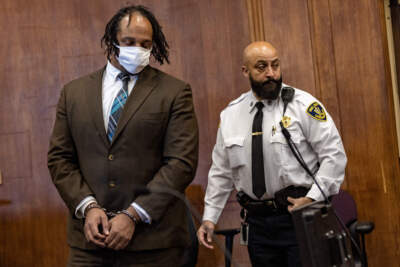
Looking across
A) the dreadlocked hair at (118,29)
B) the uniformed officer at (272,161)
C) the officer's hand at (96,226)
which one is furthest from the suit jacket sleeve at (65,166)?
the uniformed officer at (272,161)

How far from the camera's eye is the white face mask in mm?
2557

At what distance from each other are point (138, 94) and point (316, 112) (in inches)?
35.2

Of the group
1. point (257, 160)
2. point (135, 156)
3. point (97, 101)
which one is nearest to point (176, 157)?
point (135, 156)

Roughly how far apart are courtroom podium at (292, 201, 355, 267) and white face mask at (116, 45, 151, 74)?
50.0 inches

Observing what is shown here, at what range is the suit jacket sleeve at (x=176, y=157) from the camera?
2381 mm

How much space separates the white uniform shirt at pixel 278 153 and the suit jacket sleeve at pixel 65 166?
0.78m

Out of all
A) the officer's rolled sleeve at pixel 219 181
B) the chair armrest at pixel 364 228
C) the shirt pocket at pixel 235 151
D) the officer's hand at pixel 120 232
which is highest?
the shirt pocket at pixel 235 151

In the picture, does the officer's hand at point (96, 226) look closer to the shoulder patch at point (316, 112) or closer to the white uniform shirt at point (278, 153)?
the white uniform shirt at point (278, 153)

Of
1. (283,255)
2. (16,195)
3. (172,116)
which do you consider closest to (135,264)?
(172,116)

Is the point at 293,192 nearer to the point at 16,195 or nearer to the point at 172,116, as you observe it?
the point at 172,116

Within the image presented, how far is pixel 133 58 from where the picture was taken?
2553mm

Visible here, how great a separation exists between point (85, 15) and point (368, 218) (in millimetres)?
2594

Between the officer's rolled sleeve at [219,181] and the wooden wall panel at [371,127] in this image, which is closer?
the officer's rolled sleeve at [219,181]

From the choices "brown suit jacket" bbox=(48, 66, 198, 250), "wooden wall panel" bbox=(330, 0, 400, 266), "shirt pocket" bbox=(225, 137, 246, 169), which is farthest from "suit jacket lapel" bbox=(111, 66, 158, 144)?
"wooden wall panel" bbox=(330, 0, 400, 266)
